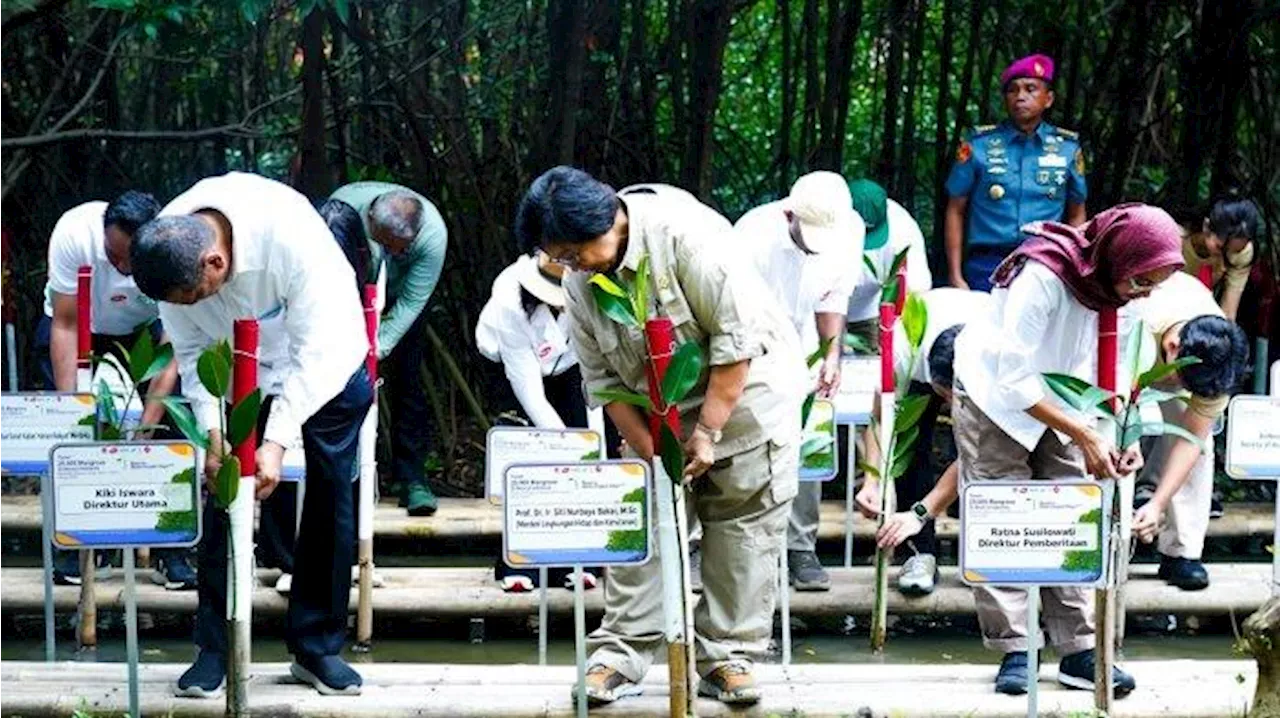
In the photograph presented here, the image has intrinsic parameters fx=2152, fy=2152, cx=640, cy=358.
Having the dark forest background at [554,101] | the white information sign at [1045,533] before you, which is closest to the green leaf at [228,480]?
the white information sign at [1045,533]

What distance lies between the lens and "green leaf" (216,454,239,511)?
15.4 ft

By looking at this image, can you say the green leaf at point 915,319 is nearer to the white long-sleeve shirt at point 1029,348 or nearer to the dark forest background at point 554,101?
the white long-sleeve shirt at point 1029,348

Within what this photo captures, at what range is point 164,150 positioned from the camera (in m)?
10.2

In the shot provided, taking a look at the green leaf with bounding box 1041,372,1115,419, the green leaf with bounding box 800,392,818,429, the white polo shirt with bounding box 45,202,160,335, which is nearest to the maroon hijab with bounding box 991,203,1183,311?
the green leaf with bounding box 1041,372,1115,419

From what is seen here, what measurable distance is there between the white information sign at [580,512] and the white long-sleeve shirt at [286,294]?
52 cm

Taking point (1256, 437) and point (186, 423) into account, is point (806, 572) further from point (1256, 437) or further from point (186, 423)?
point (186, 423)

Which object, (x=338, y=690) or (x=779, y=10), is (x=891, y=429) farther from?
(x=779, y=10)

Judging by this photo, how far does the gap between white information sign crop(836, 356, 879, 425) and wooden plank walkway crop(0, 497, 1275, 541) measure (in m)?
0.69

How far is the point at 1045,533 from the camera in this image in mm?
4887

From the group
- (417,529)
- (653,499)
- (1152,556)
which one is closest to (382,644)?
(417,529)

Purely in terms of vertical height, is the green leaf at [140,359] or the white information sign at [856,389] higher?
the green leaf at [140,359]

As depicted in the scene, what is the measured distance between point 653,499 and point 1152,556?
3357 millimetres

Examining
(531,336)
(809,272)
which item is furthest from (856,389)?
(531,336)

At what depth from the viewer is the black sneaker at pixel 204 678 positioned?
5340 millimetres
